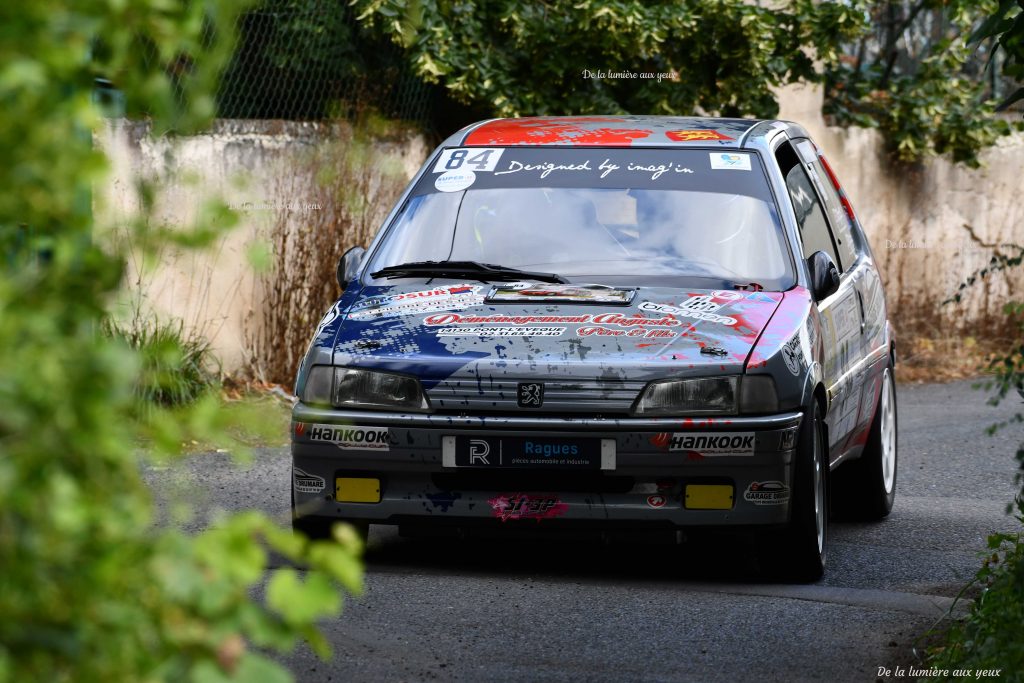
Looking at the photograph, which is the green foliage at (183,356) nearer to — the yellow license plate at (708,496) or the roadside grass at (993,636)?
Answer: the yellow license plate at (708,496)

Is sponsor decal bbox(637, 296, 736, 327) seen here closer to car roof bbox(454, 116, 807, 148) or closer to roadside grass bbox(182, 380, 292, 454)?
car roof bbox(454, 116, 807, 148)

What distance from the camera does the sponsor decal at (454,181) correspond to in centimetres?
736

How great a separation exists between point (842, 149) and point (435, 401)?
9.56 m

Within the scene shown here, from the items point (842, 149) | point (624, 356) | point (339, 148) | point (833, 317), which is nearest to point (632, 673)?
point (624, 356)

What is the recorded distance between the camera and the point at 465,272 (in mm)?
6836

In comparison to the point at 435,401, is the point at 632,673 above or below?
below

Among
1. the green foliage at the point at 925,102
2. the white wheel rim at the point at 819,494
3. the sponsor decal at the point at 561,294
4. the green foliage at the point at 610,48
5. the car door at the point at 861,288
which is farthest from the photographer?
the green foliage at the point at 925,102

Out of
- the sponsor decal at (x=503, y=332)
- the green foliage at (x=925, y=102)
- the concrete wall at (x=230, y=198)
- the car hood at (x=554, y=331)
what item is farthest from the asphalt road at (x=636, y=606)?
the green foliage at (x=925, y=102)

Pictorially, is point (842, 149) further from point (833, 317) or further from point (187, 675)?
point (187, 675)

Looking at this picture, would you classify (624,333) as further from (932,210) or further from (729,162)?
(932,210)

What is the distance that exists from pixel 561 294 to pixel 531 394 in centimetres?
64

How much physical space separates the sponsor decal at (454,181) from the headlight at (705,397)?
70.1 inches

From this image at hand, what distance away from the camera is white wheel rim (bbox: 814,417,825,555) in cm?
631

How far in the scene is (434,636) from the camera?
546cm
